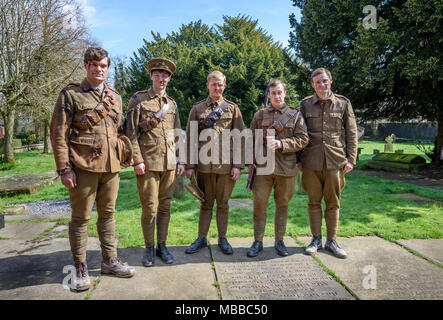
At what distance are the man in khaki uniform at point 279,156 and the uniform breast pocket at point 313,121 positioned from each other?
0.19 m

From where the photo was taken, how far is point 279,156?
3.94 meters

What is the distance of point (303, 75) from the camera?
14.7 meters

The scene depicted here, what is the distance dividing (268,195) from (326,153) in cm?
91

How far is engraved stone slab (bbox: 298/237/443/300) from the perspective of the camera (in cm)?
299

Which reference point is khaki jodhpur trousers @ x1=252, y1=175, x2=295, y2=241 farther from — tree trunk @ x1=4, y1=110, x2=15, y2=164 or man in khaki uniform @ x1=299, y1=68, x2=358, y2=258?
tree trunk @ x1=4, y1=110, x2=15, y2=164

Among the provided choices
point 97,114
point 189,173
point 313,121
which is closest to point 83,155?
point 97,114

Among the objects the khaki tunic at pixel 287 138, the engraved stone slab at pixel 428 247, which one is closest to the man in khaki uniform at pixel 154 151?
the khaki tunic at pixel 287 138

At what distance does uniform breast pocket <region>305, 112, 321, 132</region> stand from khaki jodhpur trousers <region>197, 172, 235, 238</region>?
4.15 ft

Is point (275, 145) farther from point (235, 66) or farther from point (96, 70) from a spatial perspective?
point (235, 66)

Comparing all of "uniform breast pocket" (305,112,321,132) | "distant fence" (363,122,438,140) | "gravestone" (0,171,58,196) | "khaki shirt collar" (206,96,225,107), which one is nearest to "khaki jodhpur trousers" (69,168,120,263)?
"khaki shirt collar" (206,96,225,107)

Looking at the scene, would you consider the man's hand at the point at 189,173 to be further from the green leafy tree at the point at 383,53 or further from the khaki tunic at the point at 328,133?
the green leafy tree at the point at 383,53

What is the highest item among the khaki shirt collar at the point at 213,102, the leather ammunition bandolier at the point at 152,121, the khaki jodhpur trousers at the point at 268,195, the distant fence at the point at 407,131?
the distant fence at the point at 407,131

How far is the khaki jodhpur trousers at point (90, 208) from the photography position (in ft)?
10.3
